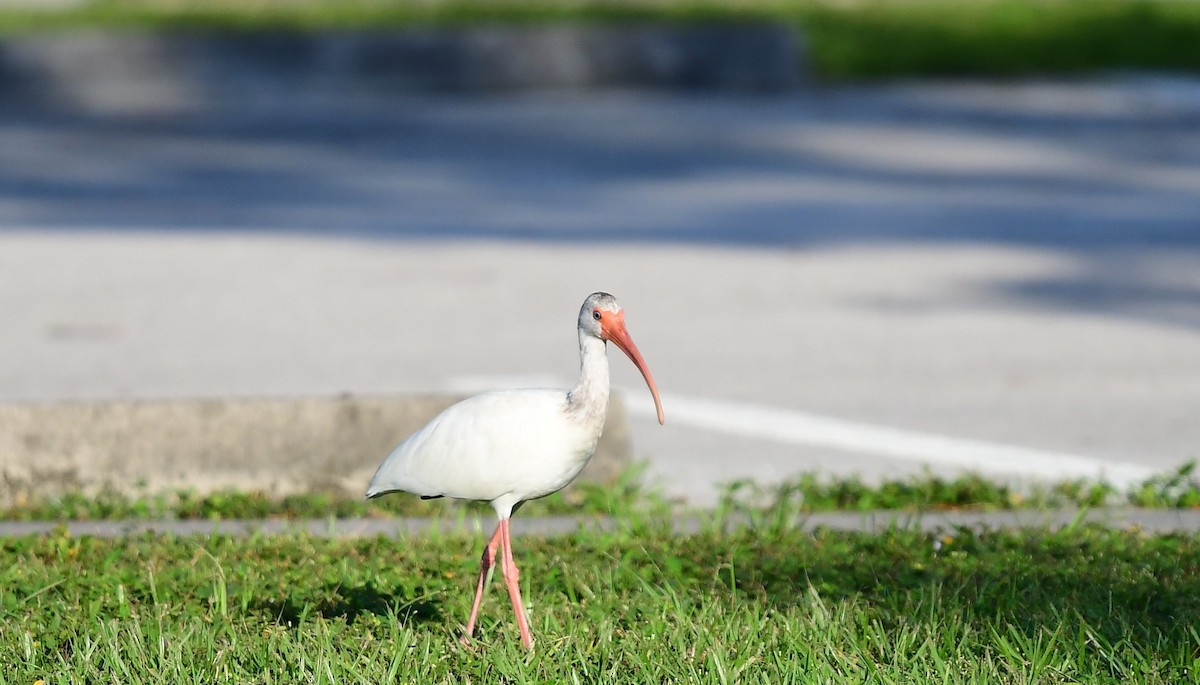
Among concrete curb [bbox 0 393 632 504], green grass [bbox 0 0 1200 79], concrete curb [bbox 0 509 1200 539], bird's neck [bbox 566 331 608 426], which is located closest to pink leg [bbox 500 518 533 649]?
bird's neck [bbox 566 331 608 426]

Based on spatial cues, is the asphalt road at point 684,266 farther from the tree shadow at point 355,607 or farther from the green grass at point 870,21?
the green grass at point 870,21

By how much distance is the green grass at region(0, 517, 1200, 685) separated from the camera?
4.00m

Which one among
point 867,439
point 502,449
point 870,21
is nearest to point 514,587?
point 502,449

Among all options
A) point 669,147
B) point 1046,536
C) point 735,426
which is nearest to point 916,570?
point 1046,536

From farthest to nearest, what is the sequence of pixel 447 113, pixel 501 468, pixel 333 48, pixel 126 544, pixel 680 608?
pixel 333 48 < pixel 447 113 < pixel 126 544 < pixel 680 608 < pixel 501 468

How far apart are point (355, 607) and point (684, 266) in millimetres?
5417

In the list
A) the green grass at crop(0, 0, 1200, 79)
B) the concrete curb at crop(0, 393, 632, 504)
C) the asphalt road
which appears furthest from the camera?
the green grass at crop(0, 0, 1200, 79)

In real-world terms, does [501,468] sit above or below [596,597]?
above

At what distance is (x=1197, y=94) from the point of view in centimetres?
1569

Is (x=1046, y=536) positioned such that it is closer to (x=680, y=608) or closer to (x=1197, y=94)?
(x=680, y=608)

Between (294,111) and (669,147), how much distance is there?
366 cm

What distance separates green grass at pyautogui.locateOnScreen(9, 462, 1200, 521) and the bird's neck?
1620 millimetres

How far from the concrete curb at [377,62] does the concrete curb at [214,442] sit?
1036 centimetres

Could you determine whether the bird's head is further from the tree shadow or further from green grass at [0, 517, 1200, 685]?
the tree shadow
